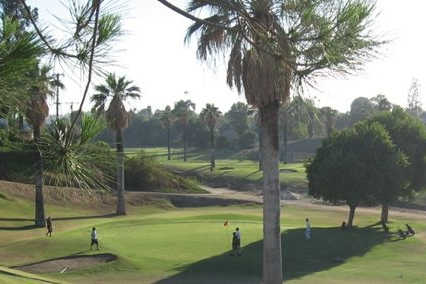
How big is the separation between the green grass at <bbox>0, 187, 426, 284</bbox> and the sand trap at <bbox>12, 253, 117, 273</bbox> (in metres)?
0.64

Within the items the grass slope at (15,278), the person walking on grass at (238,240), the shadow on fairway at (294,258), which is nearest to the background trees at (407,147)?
the shadow on fairway at (294,258)

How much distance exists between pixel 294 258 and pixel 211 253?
4394 millimetres

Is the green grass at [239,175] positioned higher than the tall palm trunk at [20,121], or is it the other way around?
the tall palm trunk at [20,121]

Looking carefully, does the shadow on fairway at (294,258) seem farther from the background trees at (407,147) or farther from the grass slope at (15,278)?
the grass slope at (15,278)

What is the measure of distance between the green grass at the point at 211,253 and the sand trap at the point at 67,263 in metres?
0.64

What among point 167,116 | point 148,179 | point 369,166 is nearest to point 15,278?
point 369,166

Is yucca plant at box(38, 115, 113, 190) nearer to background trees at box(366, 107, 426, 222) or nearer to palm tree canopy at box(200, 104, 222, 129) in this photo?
background trees at box(366, 107, 426, 222)

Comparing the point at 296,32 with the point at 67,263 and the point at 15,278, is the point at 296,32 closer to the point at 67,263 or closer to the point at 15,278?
the point at 15,278

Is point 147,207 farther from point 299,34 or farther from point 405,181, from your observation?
point 299,34

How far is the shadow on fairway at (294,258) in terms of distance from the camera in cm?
2598

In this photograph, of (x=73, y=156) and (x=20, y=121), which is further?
(x=20, y=121)

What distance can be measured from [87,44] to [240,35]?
2056 millimetres

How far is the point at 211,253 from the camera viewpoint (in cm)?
2989

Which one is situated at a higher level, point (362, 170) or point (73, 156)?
point (73, 156)
